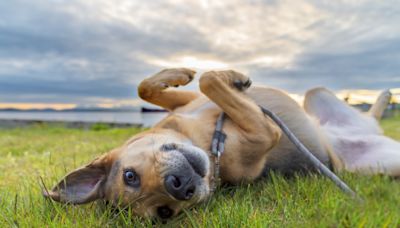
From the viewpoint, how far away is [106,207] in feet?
9.89

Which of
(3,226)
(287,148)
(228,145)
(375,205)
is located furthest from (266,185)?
(3,226)

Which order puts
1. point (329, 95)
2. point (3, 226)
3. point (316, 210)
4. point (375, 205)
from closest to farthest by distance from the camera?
point (375, 205), point (316, 210), point (3, 226), point (329, 95)

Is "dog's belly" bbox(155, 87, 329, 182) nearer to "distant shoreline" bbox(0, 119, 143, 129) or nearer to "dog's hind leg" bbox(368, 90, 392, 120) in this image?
"dog's hind leg" bbox(368, 90, 392, 120)

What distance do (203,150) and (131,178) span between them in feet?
2.04

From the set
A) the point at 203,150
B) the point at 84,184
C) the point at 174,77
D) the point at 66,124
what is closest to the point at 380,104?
the point at 174,77

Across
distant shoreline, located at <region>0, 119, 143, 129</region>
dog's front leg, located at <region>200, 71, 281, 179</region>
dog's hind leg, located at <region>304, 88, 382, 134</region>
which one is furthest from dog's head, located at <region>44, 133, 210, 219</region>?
distant shoreline, located at <region>0, 119, 143, 129</region>

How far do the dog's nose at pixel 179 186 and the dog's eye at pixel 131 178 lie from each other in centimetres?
32

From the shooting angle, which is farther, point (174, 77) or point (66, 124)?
point (66, 124)

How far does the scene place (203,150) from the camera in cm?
316

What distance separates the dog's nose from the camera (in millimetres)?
2648

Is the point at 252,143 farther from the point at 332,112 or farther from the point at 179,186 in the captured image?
the point at 332,112

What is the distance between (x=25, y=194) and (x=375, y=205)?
9.98 feet

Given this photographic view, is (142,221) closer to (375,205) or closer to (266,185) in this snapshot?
(266,185)

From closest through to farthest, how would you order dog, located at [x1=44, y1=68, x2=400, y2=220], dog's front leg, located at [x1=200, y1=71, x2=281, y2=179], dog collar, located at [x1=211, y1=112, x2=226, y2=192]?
dog, located at [x1=44, y1=68, x2=400, y2=220] → dog collar, located at [x1=211, y1=112, x2=226, y2=192] → dog's front leg, located at [x1=200, y1=71, x2=281, y2=179]
